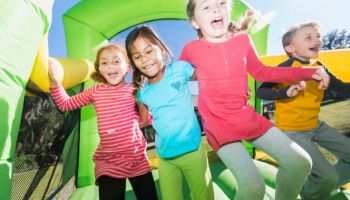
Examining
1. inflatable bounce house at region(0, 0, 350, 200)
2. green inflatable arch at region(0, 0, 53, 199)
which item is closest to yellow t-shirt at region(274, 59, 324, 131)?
inflatable bounce house at region(0, 0, 350, 200)

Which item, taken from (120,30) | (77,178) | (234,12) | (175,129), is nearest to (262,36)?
(234,12)

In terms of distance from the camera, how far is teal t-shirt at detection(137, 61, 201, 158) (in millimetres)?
1302

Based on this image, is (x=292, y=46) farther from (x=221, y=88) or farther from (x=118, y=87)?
(x=118, y=87)

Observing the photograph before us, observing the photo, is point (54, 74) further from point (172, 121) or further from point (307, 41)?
point (307, 41)

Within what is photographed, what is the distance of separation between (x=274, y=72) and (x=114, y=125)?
76cm

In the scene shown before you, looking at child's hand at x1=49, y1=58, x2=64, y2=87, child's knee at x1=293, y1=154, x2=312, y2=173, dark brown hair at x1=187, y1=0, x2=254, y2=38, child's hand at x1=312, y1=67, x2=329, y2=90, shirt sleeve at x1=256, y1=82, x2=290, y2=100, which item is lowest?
child's knee at x1=293, y1=154, x2=312, y2=173

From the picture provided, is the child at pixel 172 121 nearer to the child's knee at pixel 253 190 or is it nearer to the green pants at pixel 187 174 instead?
the green pants at pixel 187 174

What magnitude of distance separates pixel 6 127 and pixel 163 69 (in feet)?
2.41

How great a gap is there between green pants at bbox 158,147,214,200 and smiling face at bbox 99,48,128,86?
0.48m

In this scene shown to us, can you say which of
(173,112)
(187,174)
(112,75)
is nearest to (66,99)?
(112,75)

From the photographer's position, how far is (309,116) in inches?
68.9

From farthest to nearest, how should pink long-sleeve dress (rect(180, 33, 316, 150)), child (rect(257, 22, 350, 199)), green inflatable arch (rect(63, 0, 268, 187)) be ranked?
green inflatable arch (rect(63, 0, 268, 187)) → child (rect(257, 22, 350, 199)) → pink long-sleeve dress (rect(180, 33, 316, 150))

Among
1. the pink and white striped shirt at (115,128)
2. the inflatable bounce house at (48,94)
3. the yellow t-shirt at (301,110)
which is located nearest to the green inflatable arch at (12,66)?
the inflatable bounce house at (48,94)

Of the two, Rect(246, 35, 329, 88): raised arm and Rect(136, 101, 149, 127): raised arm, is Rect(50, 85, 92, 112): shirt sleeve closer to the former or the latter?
Rect(136, 101, 149, 127): raised arm
